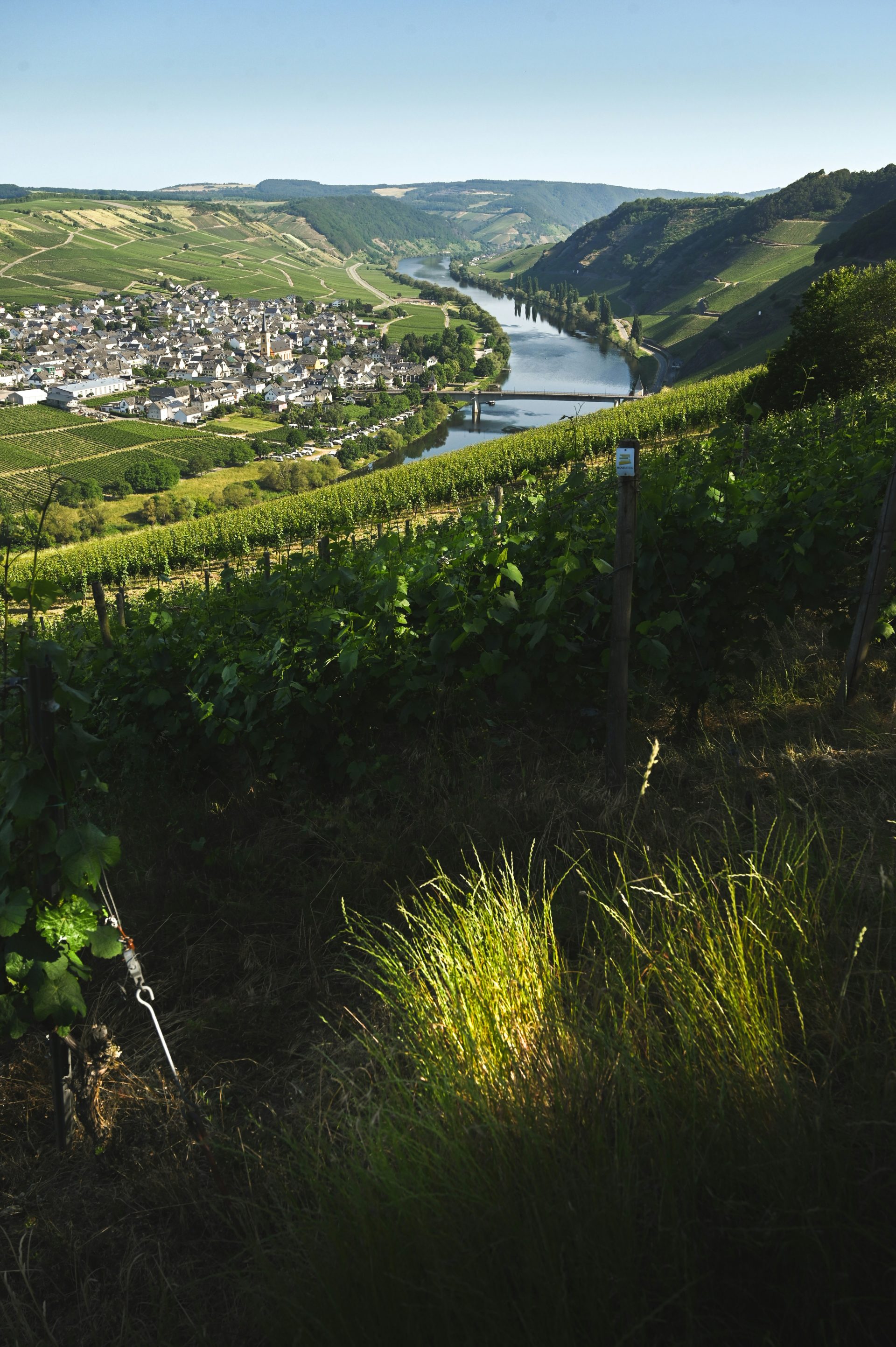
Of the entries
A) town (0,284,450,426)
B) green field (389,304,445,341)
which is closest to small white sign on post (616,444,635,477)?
town (0,284,450,426)

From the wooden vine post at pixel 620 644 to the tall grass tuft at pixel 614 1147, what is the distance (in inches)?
46.6

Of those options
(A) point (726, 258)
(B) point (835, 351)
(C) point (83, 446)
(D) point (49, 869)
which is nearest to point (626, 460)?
(D) point (49, 869)

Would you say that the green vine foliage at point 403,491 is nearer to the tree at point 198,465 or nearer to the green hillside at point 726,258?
the tree at point 198,465

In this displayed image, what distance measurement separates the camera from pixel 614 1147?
4.59ft

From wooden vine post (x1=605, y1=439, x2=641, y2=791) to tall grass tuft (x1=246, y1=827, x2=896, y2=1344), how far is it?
118 cm

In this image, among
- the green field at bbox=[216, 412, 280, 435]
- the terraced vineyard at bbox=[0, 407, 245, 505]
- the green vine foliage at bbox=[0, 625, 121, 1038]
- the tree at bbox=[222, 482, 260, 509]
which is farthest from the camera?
the green field at bbox=[216, 412, 280, 435]

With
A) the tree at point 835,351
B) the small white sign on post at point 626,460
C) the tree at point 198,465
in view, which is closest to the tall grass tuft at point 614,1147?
the small white sign on post at point 626,460

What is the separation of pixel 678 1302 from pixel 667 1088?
378 millimetres

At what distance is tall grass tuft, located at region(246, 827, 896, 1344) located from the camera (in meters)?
1.23

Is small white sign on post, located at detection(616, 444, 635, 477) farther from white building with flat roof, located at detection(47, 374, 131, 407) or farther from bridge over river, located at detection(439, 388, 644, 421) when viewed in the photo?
white building with flat roof, located at detection(47, 374, 131, 407)

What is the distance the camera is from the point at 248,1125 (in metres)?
2.13

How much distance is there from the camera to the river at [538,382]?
7519 centimetres

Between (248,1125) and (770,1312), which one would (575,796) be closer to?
(248,1125)

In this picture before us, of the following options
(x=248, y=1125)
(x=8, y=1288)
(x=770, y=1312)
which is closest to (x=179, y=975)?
(x=248, y=1125)
